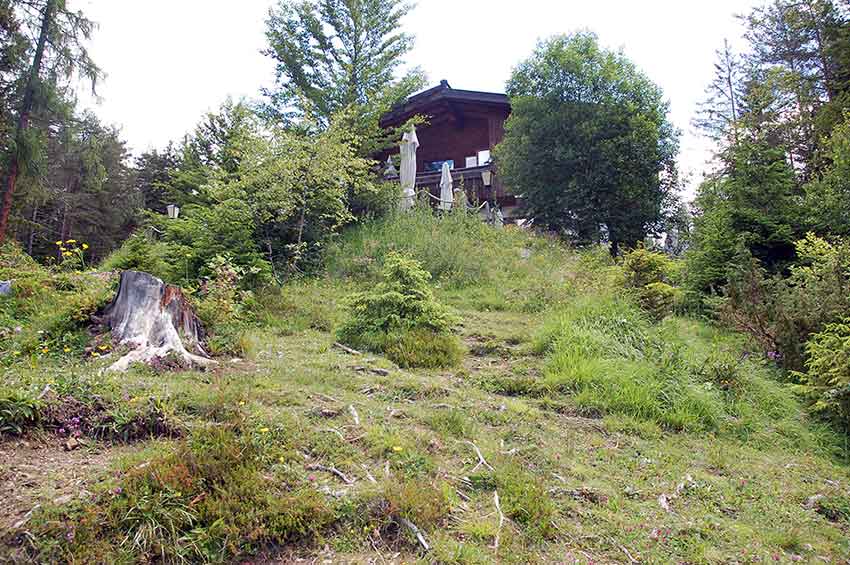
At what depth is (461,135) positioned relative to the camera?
22.6 m

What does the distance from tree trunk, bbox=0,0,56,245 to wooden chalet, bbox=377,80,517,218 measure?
1074 centimetres

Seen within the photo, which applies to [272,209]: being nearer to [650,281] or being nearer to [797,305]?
[650,281]

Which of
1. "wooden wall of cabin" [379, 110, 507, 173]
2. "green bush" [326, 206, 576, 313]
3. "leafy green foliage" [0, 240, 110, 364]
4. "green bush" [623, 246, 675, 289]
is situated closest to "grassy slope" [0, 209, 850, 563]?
"leafy green foliage" [0, 240, 110, 364]

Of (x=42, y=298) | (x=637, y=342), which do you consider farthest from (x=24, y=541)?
(x=637, y=342)

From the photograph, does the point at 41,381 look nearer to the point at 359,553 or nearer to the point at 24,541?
the point at 24,541

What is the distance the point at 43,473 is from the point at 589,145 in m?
14.1

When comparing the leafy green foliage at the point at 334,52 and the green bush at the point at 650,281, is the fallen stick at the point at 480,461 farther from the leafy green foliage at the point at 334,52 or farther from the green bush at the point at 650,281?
the leafy green foliage at the point at 334,52

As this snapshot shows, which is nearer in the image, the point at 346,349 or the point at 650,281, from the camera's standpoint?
the point at 346,349

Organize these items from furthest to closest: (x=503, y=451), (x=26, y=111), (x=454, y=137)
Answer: (x=454, y=137) → (x=26, y=111) → (x=503, y=451)

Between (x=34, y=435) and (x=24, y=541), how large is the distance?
1069mm

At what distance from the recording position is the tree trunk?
14086mm

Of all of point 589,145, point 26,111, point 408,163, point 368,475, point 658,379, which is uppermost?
point 26,111

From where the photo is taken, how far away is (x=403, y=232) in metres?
12.0

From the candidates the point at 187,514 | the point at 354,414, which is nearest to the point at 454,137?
the point at 354,414
